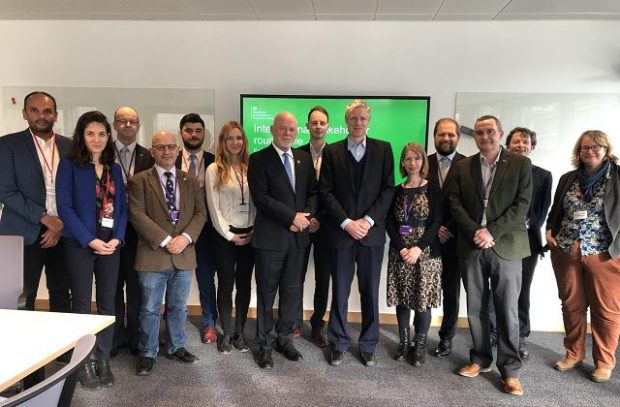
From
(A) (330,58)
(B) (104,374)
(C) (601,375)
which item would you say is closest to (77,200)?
(B) (104,374)

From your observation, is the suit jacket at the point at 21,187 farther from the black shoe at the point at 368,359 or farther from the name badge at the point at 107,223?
the black shoe at the point at 368,359

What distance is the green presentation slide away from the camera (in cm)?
360

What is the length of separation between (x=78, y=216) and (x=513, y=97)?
11.9 feet

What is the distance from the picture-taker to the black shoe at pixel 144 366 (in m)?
2.73

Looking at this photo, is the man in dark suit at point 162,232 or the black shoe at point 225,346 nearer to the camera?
the man in dark suit at point 162,232

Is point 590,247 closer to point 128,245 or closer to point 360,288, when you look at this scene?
point 360,288

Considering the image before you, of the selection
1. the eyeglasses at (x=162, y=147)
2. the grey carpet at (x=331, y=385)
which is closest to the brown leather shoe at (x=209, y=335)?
the grey carpet at (x=331, y=385)

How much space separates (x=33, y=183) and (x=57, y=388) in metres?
2.21

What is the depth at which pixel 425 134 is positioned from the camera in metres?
3.61

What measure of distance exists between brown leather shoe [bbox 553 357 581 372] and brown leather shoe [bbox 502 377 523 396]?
56cm

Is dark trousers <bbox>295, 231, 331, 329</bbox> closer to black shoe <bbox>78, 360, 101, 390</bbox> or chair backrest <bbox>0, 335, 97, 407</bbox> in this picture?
black shoe <bbox>78, 360, 101, 390</bbox>

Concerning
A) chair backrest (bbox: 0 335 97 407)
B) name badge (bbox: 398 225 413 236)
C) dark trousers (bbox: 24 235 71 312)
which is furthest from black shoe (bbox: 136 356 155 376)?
name badge (bbox: 398 225 413 236)

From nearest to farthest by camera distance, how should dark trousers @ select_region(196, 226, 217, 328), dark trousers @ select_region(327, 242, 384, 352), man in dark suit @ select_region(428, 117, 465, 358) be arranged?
dark trousers @ select_region(327, 242, 384, 352)
man in dark suit @ select_region(428, 117, 465, 358)
dark trousers @ select_region(196, 226, 217, 328)

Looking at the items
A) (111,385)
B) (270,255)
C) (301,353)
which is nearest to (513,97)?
(270,255)
